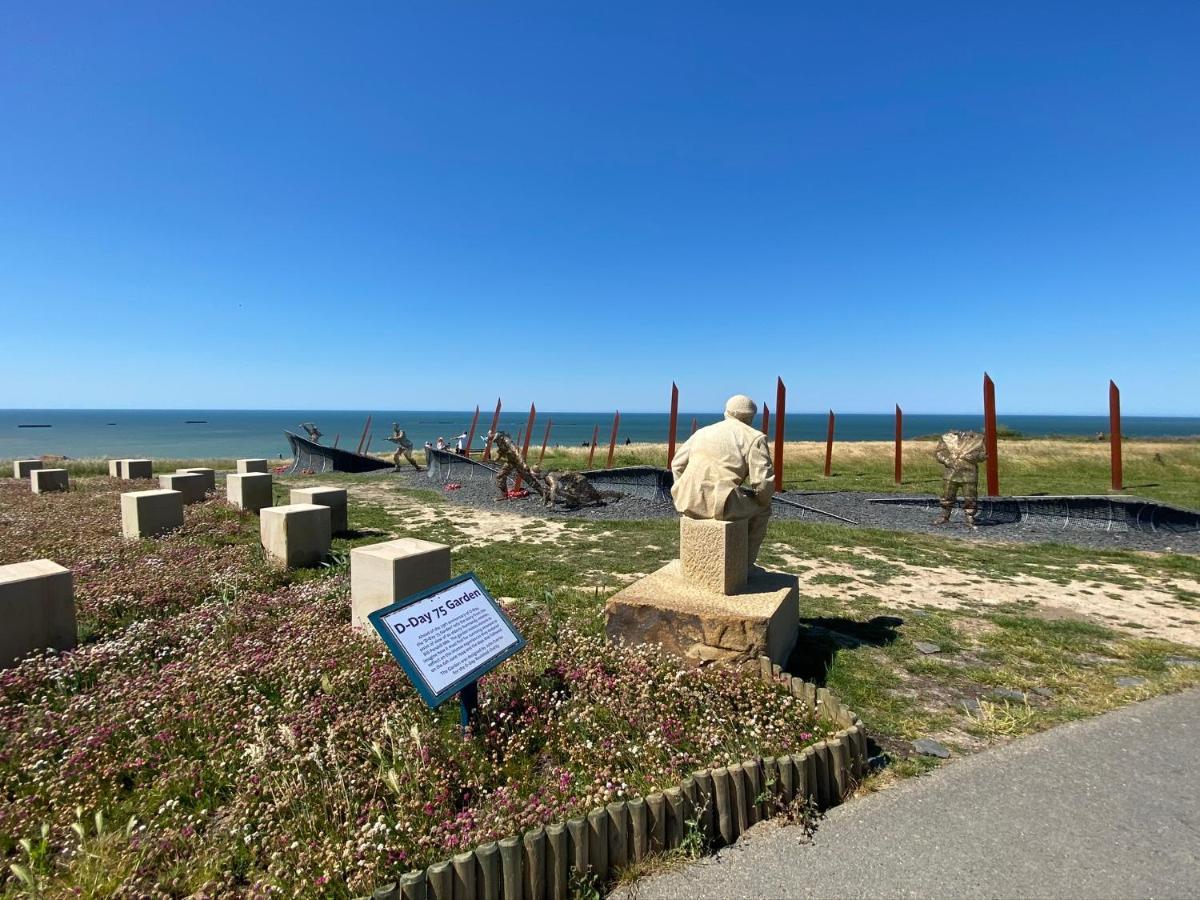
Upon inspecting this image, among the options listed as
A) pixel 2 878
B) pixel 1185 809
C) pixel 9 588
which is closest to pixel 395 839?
pixel 2 878

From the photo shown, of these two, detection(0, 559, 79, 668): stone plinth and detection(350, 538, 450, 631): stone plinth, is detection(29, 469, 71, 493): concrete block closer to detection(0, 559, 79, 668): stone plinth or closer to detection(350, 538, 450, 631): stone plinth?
detection(0, 559, 79, 668): stone plinth

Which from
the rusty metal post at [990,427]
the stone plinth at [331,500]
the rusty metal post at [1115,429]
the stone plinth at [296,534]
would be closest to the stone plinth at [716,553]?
the stone plinth at [296,534]

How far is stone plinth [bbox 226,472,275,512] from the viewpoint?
1202 cm

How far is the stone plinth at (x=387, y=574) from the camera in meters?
5.65

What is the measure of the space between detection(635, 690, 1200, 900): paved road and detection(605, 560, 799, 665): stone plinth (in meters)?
1.34

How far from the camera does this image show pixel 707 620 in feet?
14.8

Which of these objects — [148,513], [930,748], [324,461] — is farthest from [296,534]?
[324,461]

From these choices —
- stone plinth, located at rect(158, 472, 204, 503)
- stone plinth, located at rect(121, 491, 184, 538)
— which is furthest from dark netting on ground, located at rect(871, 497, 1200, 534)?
stone plinth, located at rect(158, 472, 204, 503)

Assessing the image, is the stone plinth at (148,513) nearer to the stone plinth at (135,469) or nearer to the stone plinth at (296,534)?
the stone plinth at (296,534)

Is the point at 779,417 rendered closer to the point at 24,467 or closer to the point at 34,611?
the point at 34,611

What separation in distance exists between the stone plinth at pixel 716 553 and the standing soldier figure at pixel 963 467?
9.55 m

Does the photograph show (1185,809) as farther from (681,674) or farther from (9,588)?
(9,588)

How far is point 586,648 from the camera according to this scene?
474cm

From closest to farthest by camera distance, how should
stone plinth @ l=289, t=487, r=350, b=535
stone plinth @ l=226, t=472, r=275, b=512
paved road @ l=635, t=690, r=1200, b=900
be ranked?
paved road @ l=635, t=690, r=1200, b=900 < stone plinth @ l=289, t=487, r=350, b=535 < stone plinth @ l=226, t=472, r=275, b=512
